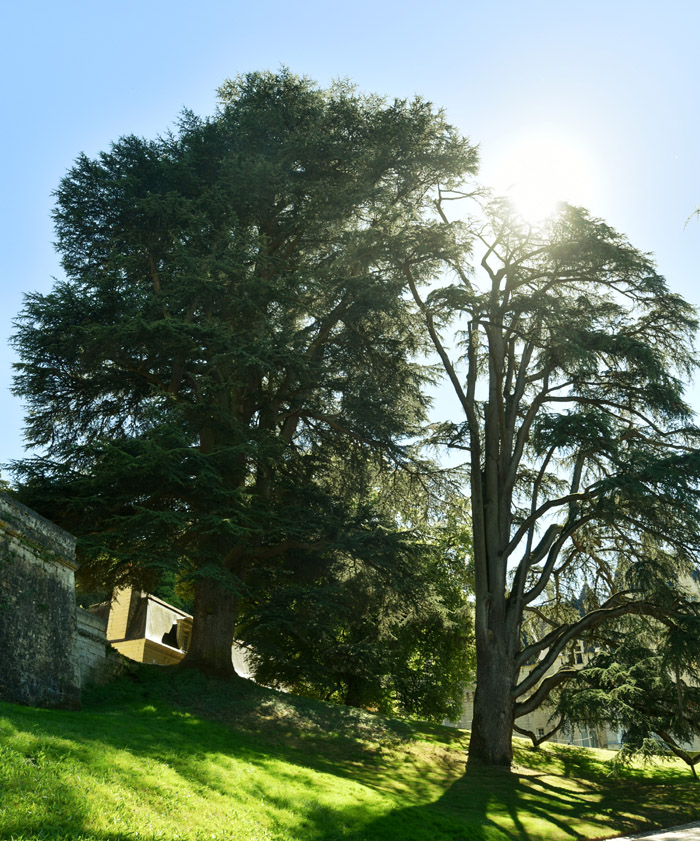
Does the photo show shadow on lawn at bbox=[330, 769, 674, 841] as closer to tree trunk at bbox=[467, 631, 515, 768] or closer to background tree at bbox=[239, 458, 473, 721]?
tree trunk at bbox=[467, 631, 515, 768]

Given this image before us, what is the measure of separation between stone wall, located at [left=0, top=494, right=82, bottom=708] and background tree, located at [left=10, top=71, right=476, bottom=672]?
77.1 inches

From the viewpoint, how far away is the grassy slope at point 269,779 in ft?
21.5

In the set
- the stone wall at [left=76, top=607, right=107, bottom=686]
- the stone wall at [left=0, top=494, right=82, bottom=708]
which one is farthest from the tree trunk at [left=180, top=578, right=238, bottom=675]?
the stone wall at [left=0, top=494, right=82, bottom=708]

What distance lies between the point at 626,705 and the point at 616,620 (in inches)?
135

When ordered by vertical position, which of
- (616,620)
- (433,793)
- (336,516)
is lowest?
(433,793)

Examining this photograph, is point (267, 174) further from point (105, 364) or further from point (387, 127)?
point (105, 364)

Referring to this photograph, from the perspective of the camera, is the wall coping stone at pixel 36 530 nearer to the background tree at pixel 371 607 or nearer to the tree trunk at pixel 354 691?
the background tree at pixel 371 607

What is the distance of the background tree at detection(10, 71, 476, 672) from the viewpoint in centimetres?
1493

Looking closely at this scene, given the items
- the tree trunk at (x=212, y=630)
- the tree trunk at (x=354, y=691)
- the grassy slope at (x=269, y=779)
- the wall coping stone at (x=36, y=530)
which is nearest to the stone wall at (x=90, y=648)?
the grassy slope at (x=269, y=779)

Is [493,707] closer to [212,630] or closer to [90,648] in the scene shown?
[212,630]

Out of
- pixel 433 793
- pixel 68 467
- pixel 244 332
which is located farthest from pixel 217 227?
pixel 433 793

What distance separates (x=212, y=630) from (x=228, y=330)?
7097 millimetres

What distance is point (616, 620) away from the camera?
682 inches

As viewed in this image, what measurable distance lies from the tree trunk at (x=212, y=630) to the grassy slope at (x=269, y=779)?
653mm
